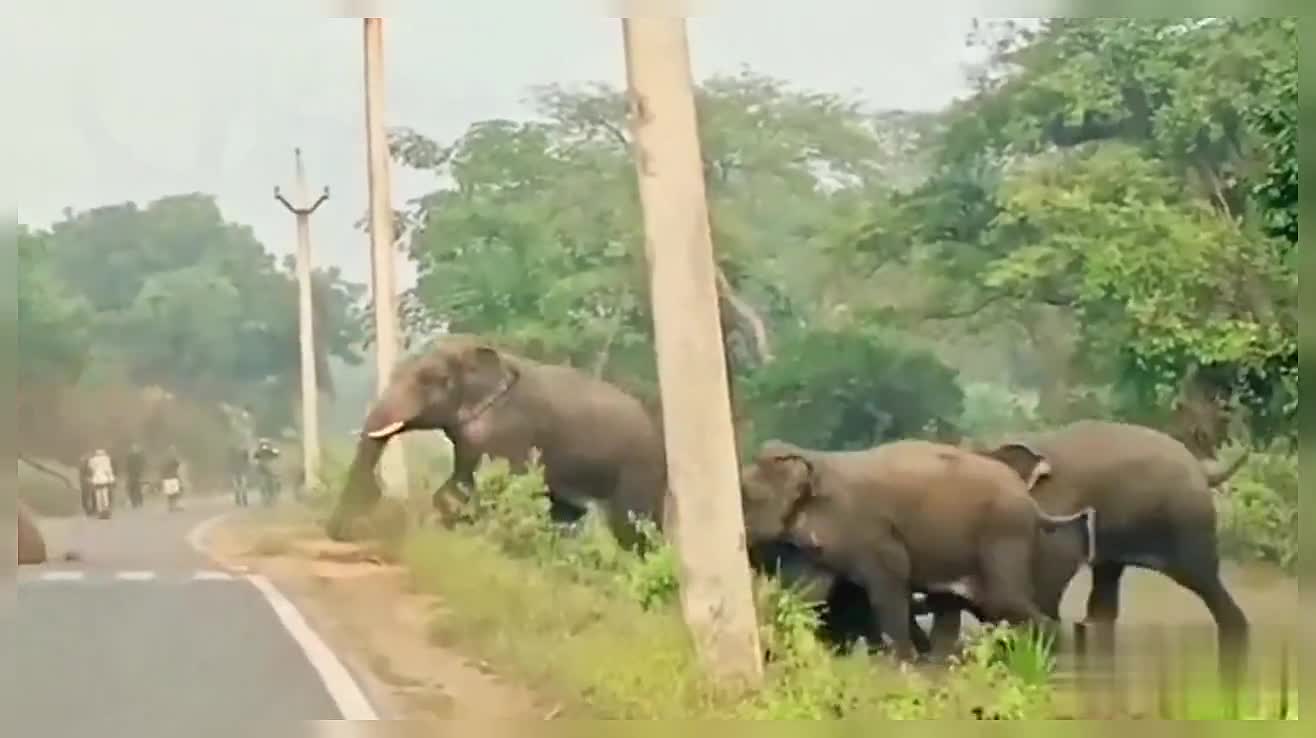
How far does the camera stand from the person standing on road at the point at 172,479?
1.52 metres

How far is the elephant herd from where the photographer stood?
61.1 inches

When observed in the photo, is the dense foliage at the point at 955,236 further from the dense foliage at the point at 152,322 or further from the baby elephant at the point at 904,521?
the dense foliage at the point at 152,322

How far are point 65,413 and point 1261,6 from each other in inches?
46.8

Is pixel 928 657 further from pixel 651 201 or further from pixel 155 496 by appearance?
pixel 155 496

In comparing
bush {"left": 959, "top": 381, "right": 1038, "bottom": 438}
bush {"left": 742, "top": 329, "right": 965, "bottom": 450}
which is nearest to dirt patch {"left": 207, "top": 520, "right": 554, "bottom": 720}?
bush {"left": 742, "top": 329, "right": 965, "bottom": 450}

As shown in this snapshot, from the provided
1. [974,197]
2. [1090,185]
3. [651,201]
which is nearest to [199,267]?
[651,201]

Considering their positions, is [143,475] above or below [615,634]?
above

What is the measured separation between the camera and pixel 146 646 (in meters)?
1.51

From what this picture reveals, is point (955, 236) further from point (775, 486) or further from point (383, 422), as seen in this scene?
point (383, 422)

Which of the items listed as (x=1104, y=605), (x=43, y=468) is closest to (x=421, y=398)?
(x=43, y=468)

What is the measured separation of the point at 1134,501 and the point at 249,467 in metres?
0.84

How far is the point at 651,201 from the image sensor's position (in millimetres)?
1545

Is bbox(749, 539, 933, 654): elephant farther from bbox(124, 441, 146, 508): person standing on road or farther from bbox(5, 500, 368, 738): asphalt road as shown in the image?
bbox(124, 441, 146, 508): person standing on road

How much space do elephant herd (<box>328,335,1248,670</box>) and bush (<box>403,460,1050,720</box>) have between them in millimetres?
28
